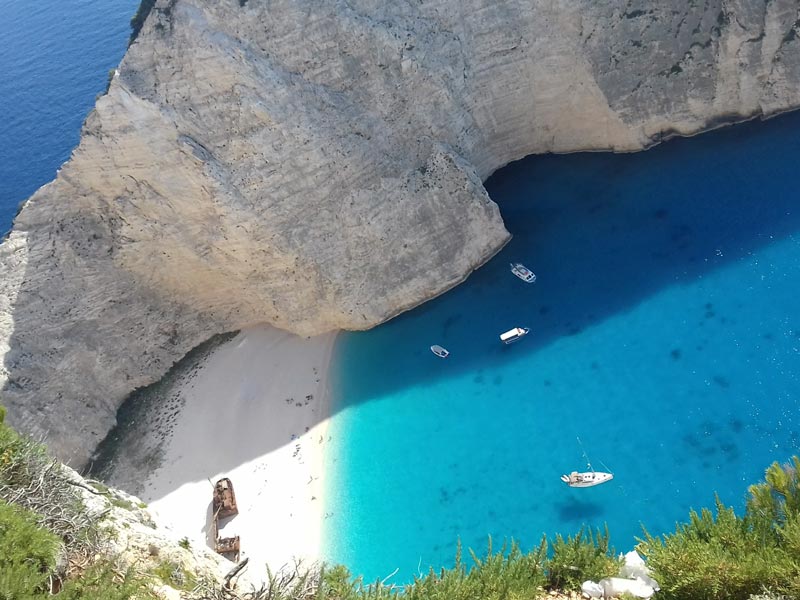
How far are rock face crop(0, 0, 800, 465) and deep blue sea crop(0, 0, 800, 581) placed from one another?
209cm

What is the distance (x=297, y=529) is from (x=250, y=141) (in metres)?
13.8

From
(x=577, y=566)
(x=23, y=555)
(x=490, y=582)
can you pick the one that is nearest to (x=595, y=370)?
(x=577, y=566)

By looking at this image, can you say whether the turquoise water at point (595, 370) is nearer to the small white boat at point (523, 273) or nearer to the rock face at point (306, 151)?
the small white boat at point (523, 273)

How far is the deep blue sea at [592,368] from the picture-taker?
66.4 feet

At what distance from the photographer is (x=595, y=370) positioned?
23359 mm

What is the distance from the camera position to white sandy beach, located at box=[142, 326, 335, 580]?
22.0m

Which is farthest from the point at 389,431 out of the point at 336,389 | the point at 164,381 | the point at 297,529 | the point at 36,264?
the point at 36,264

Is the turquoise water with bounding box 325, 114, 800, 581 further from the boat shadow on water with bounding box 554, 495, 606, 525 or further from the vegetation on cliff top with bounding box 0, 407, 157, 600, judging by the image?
the vegetation on cliff top with bounding box 0, 407, 157, 600

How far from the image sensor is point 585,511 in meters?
19.8

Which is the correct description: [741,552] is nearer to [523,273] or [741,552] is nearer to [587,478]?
[587,478]

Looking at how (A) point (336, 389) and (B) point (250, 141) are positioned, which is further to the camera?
(A) point (336, 389)

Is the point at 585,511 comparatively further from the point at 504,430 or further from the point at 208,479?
the point at 208,479

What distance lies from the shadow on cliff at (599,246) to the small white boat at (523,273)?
0.26 metres

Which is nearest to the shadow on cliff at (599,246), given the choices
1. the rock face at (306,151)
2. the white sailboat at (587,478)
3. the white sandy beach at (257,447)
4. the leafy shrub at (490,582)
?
the white sandy beach at (257,447)
